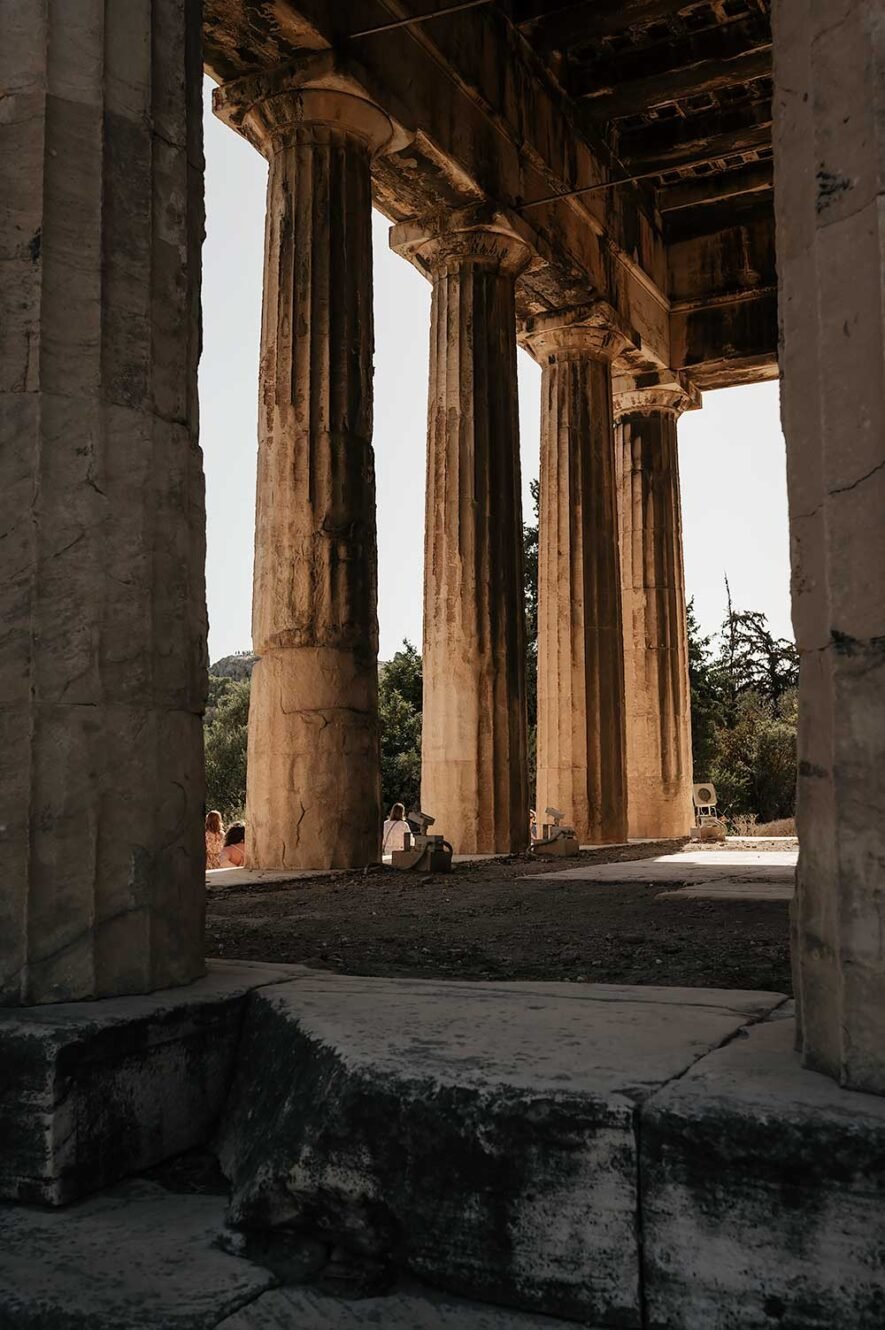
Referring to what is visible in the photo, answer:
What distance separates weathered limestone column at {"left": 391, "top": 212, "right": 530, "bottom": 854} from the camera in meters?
17.2

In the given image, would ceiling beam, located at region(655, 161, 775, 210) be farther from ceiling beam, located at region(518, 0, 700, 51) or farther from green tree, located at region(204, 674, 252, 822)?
green tree, located at region(204, 674, 252, 822)

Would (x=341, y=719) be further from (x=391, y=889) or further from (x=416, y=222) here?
(x=416, y=222)

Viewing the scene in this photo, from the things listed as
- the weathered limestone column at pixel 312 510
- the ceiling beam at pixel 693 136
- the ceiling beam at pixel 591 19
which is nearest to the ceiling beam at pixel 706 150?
the ceiling beam at pixel 693 136

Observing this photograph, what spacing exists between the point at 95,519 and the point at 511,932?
15.0 ft

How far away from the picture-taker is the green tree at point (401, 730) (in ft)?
131

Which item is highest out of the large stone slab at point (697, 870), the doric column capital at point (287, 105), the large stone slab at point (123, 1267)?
the doric column capital at point (287, 105)

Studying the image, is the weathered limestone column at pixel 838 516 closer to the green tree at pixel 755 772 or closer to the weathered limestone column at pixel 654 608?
the weathered limestone column at pixel 654 608

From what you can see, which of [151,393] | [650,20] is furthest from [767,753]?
[151,393]

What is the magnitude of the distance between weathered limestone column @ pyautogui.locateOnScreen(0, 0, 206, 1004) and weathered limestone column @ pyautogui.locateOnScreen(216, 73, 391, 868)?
9.05 m

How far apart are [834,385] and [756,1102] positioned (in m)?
1.85

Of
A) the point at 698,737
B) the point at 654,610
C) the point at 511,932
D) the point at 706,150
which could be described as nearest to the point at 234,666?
the point at 698,737

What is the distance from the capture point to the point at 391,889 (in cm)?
1152

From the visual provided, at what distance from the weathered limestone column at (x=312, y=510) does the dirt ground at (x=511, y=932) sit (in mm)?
1986

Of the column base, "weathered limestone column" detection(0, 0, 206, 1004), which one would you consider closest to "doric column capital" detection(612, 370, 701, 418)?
the column base
